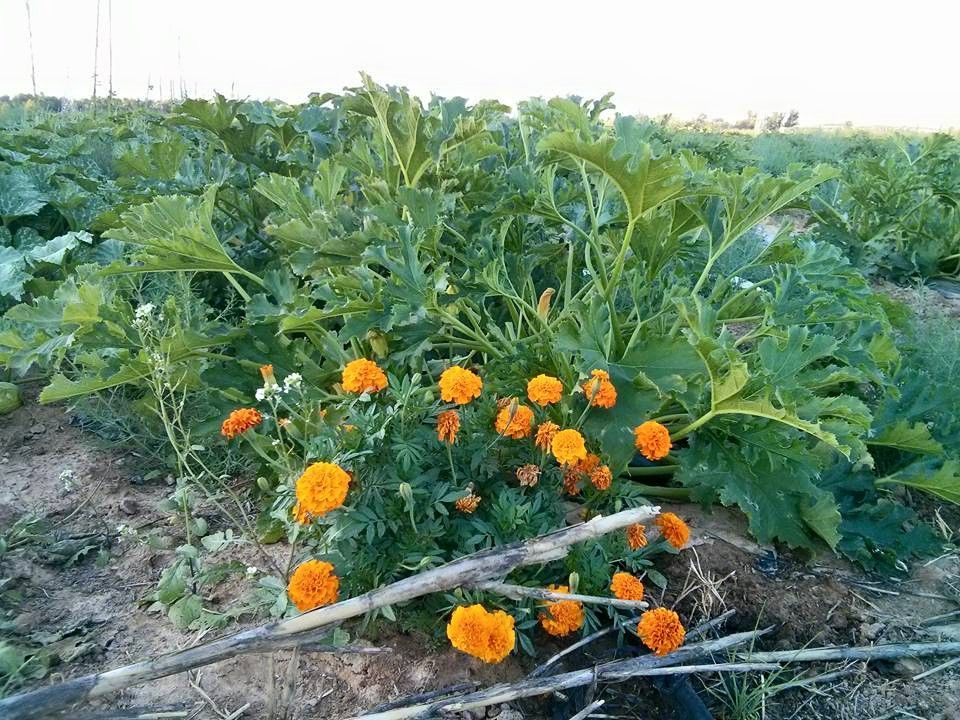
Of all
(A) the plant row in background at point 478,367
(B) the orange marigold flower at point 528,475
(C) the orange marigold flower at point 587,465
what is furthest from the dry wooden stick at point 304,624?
(C) the orange marigold flower at point 587,465

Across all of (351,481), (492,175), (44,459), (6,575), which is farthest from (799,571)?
(44,459)

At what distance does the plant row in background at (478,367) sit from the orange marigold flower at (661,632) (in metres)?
0.17

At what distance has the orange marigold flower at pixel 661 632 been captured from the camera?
1.59 meters

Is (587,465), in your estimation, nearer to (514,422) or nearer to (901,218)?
(514,422)

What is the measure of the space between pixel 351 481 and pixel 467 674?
0.53m

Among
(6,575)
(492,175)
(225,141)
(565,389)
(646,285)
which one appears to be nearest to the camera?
(6,575)

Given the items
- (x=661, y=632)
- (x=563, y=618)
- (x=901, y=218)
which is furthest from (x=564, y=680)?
(x=901, y=218)

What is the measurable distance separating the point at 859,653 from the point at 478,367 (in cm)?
129

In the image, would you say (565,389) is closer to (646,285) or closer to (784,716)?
(646,285)

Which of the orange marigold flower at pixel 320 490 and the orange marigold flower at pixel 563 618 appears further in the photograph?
the orange marigold flower at pixel 563 618

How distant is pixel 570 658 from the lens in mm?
1726

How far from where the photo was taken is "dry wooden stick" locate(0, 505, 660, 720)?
123cm

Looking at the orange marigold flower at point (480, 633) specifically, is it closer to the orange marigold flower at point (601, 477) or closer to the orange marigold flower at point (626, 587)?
the orange marigold flower at point (626, 587)

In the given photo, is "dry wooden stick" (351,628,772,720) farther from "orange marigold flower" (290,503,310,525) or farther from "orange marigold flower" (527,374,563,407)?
"orange marigold flower" (527,374,563,407)
